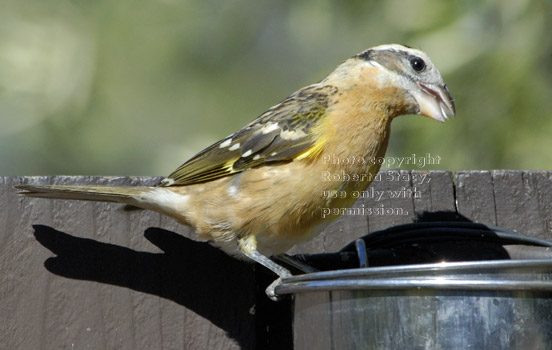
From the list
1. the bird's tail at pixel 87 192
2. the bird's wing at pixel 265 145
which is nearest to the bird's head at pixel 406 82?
the bird's wing at pixel 265 145

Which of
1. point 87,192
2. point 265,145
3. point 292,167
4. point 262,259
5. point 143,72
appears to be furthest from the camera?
point 143,72

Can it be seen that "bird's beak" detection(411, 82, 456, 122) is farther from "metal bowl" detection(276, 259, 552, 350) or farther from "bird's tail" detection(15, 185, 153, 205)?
"metal bowl" detection(276, 259, 552, 350)

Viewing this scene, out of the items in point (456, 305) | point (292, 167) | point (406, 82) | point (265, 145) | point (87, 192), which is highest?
point (406, 82)

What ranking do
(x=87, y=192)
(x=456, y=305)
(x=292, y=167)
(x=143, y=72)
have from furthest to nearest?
(x=143, y=72), (x=292, y=167), (x=87, y=192), (x=456, y=305)

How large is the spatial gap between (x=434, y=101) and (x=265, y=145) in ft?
2.63

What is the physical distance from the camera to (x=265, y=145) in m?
3.66

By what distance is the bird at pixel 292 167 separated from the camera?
3.35 metres

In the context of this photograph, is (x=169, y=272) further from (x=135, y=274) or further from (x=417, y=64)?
(x=417, y=64)

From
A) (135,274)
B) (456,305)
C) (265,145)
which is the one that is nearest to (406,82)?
(265,145)

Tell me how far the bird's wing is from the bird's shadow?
0.36 meters

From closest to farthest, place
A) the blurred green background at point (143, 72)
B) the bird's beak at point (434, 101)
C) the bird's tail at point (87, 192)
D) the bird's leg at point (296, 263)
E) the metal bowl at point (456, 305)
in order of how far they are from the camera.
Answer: the metal bowl at point (456, 305) → the bird's tail at point (87, 192) → the bird's leg at point (296, 263) → the bird's beak at point (434, 101) → the blurred green background at point (143, 72)

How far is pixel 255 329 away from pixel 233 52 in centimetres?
352

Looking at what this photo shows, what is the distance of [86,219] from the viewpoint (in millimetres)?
3217

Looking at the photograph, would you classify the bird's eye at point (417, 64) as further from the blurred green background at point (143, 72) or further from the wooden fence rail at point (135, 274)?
the blurred green background at point (143, 72)
